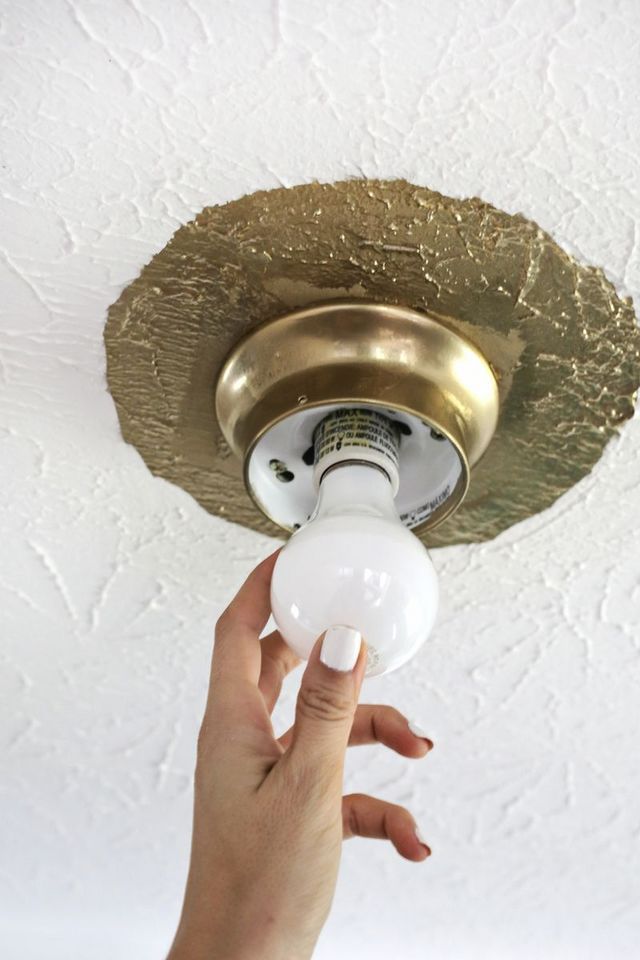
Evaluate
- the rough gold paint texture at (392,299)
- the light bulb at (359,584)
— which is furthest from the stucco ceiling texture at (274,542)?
the light bulb at (359,584)

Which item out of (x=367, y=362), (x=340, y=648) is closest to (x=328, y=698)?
(x=340, y=648)

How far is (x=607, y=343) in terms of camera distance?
0.37 metres

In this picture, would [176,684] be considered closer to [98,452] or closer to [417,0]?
[98,452]

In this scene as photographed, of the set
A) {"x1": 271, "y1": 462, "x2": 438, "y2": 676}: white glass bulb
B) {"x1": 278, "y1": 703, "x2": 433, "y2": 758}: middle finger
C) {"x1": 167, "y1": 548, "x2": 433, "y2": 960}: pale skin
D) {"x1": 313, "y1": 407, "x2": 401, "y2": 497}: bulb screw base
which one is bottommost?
{"x1": 167, "y1": 548, "x2": 433, "y2": 960}: pale skin

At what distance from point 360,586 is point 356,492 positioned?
48mm

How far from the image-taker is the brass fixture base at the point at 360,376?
35cm

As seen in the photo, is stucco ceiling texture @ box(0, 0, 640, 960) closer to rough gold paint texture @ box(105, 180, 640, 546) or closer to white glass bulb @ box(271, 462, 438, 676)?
rough gold paint texture @ box(105, 180, 640, 546)

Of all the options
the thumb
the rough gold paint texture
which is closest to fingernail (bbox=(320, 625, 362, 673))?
the thumb

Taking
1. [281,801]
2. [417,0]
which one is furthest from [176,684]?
[417,0]

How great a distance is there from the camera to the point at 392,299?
0.35m

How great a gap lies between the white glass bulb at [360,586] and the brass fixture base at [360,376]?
0.16 feet

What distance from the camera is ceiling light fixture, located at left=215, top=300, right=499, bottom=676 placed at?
30cm

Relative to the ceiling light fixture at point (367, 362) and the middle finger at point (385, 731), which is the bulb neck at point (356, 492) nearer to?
the ceiling light fixture at point (367, 362)

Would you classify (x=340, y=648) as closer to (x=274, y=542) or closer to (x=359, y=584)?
(x=359, y=584)
